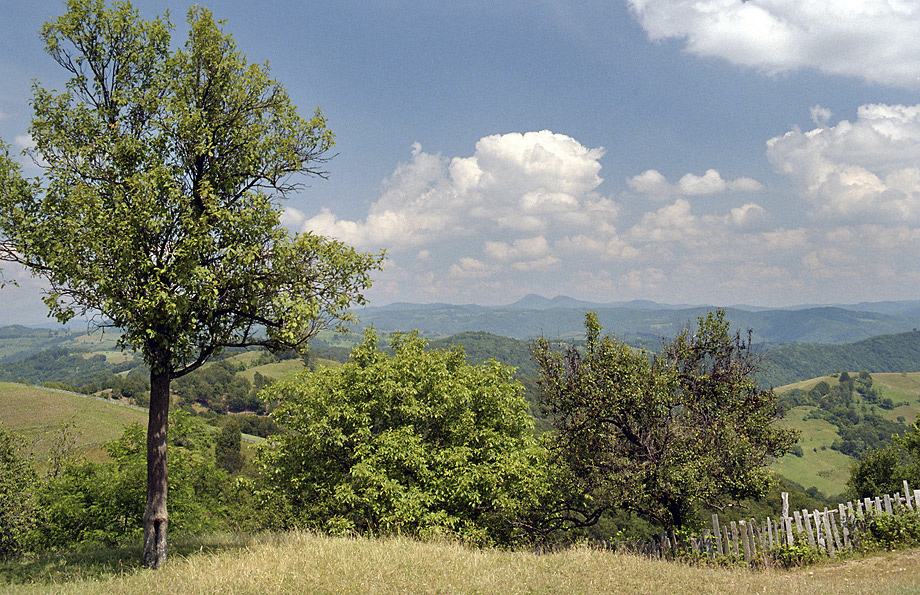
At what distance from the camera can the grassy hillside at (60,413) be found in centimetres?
9894

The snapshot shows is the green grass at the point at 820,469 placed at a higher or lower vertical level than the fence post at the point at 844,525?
lower

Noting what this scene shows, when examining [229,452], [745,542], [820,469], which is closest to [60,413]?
[229,452]

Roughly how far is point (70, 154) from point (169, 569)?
9.42 metres

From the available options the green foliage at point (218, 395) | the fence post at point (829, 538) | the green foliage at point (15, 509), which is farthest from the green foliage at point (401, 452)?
the green foliage at point (218, 395)

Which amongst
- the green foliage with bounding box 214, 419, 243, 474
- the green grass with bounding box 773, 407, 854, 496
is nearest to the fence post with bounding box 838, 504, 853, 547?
the green foliage with bounding box 214, 419, 243, 474

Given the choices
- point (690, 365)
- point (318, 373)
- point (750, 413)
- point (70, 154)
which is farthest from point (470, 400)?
point (70, 154)

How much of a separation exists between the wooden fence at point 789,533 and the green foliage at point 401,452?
17.2 feet

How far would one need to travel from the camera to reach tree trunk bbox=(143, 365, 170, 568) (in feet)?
37.5

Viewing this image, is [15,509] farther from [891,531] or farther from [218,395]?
[218,395]

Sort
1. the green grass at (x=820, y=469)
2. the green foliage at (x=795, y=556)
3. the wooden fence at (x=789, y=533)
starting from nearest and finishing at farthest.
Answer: the green foliage at (x=795, y=556) < the wooden fence at (x=789, y=533) < the green grass at (x=820, y=469)

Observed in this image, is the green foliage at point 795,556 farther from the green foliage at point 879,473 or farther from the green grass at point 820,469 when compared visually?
the green grass at point 820,469

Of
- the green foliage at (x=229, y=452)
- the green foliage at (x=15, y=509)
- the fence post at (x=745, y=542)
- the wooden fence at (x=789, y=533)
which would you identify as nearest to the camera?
the fence post at (x=745, y=542)

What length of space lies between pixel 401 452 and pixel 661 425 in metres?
9.53

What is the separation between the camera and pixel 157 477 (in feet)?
38.2
